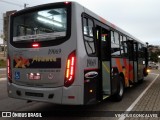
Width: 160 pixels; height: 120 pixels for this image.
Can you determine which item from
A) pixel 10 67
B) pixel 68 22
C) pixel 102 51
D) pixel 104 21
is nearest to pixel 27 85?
pixel 10 67

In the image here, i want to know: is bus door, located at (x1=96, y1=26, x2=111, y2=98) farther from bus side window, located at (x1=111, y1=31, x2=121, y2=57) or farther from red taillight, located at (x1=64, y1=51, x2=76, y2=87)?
red taillight, located at (x1=64, y1=51, x2=76, y2=87)

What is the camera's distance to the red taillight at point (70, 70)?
6.84 metres

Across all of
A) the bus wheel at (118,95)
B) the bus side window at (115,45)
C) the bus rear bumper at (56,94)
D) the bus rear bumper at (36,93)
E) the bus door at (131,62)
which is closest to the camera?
the bus rear bumper at (56,94)

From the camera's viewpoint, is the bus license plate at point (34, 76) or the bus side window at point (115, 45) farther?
the bus side window at point (115, 45)

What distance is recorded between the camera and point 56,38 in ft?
23.5

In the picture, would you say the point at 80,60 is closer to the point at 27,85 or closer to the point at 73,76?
the point at 73,76

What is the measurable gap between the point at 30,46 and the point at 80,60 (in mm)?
1517

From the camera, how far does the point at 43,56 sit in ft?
23.8

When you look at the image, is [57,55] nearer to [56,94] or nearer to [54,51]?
[54,51]

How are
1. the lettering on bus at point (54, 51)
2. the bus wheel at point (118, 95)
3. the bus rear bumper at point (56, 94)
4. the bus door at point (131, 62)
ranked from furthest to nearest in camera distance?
the bus door at point (131, 62), the bus wheel at point (118, 95), the lettering on bus at point (54, 51), the bus rear bumper at point (56, 94)

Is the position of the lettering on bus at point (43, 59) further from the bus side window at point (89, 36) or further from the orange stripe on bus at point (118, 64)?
the orange stripe on bus at point (118, 64)

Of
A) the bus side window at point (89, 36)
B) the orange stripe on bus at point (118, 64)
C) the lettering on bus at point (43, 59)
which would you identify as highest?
the bus side window at point (89, 36)

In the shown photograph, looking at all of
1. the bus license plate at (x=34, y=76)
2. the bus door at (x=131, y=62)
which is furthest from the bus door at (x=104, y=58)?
the bus door at (x=131, y=62)

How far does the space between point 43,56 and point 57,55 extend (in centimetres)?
44
